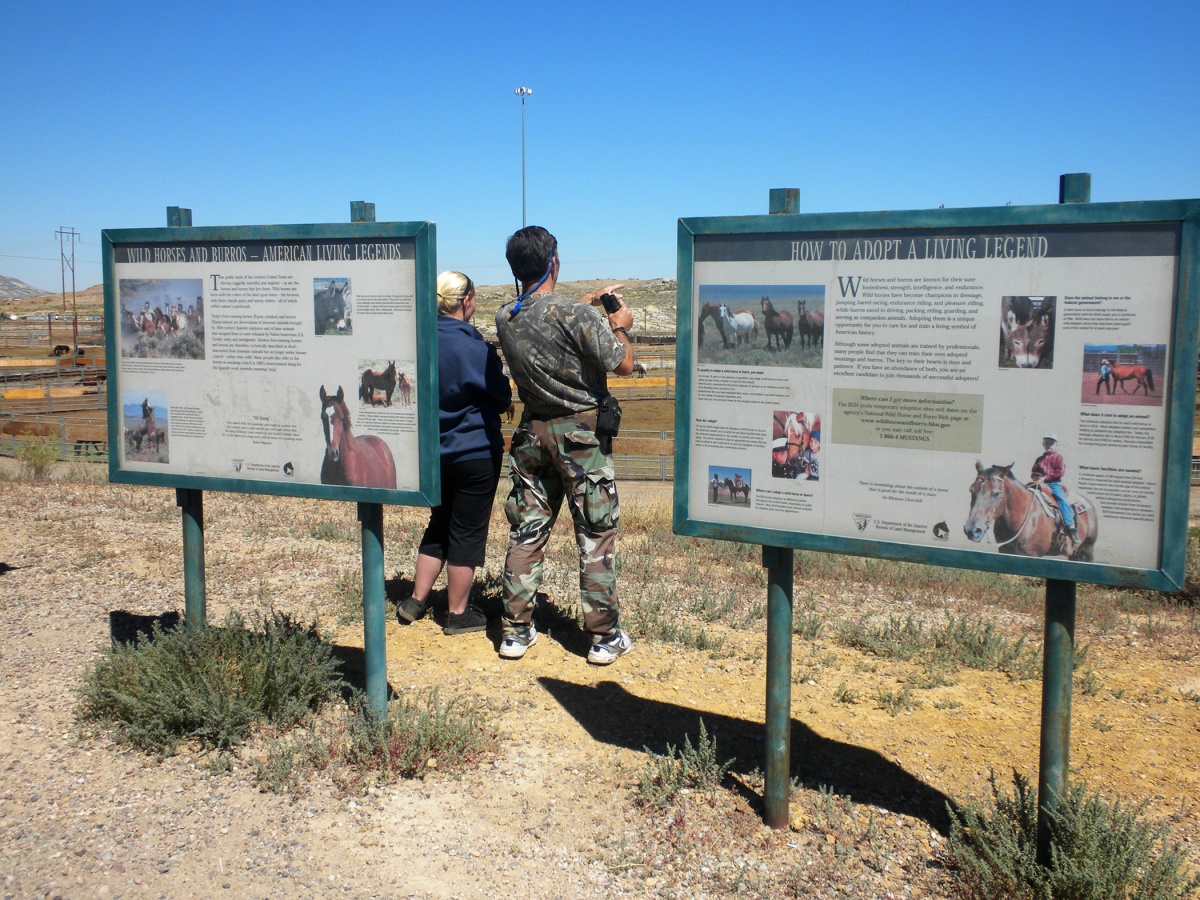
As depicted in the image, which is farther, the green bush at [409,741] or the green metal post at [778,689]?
the green bush at [409,741]

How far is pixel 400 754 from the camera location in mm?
3471

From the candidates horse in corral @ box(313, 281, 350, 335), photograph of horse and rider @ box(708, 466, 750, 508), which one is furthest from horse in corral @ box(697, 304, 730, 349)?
horse in corral @ box(313, 281, 350, 335)

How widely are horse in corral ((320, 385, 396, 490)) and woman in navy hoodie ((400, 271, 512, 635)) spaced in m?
0.91

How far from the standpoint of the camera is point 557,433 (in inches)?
169

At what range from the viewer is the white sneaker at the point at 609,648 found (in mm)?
4461

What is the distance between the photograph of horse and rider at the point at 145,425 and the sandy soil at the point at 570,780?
1048 mm

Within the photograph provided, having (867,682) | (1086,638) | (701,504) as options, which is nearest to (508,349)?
(701,504)

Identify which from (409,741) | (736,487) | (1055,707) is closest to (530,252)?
(736,487)

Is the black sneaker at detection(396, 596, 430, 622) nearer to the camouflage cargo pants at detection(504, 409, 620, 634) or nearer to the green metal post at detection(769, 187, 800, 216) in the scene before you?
the camouflage cargo pants at detection(504, 409, 620, 634)

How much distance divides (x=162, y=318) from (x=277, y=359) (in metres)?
0.61

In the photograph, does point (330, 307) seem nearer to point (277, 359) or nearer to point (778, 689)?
point (277, 359)

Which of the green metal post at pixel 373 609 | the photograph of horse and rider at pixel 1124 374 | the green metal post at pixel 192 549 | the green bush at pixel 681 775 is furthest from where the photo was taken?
the green metal post at pixel 192 549

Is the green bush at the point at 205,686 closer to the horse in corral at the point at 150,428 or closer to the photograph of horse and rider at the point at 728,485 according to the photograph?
the horse in corral at the point at 150,428

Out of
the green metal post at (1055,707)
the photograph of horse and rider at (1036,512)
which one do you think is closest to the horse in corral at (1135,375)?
the photograph of horse and rider at (1036,512)
